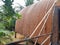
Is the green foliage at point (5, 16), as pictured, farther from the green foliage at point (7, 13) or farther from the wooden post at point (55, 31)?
the wooden post at point (55, 31)

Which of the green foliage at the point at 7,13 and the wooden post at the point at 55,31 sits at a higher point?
the green foliage at the point at 7,13

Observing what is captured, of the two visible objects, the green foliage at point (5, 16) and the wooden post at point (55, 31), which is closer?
the green foliage at point (5, 16)

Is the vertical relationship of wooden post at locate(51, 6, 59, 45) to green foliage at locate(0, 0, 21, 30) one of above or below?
below

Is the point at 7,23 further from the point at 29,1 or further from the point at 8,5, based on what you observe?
the point at 29,1

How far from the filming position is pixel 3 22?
115cm

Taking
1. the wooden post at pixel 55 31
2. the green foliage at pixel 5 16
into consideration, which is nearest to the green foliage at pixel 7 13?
the green foliage at pixel 5 16

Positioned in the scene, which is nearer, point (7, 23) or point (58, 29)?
point (7, 23)

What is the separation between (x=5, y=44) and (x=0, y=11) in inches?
10.2

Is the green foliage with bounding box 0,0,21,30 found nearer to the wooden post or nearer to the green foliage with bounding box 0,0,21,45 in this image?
the green foliage with bounding box 0,0,21,45

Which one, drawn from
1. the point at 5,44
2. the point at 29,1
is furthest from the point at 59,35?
the point at 29,1

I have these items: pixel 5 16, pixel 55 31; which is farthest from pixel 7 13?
pixel 55 31

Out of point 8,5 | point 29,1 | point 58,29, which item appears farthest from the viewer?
point 29,1

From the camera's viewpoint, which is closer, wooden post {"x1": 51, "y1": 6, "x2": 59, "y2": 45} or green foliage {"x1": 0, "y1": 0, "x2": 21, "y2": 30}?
green foliage {"x1": 0, "y1": 0, "x2": 21, "y2": 30}

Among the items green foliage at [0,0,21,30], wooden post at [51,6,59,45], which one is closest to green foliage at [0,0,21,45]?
green foliage at [0,0,21,30]
